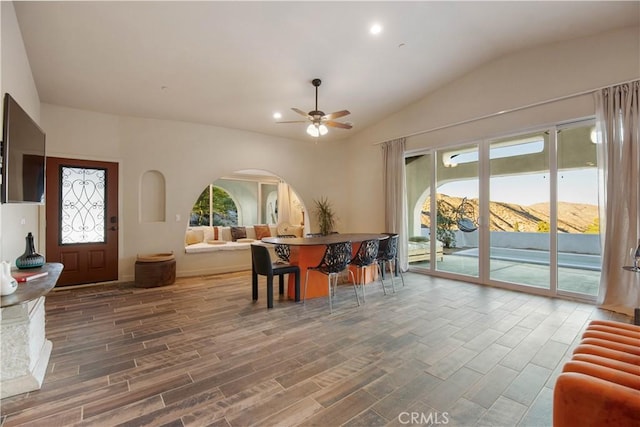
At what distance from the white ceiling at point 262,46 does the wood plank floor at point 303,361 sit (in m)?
3.19

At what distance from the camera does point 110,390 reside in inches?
81.2

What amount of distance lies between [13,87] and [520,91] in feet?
20.9

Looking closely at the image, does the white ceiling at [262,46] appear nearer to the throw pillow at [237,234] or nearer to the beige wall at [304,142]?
the beige wall at [304,142]

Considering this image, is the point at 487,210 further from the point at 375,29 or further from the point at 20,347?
the point at 20,347

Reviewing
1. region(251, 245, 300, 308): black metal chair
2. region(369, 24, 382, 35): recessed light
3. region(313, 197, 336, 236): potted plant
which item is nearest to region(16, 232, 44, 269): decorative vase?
region(251, 245, 300, 308): black metal chair

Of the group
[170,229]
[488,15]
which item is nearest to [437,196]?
[488,15]

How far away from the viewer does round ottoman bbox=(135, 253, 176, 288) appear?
4828 mm

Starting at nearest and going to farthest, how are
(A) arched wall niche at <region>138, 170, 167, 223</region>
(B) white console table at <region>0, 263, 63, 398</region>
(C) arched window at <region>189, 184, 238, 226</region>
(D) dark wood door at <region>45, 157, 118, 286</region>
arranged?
(B) white console table at <region>0, 263, 63, 398</region> → (D) dark wood door at <region>45, 157, 118, 286</region> → (A) arched wall niche at <region>138, 170, 167, 223</region> → (C) arched window at <region>189, 184, 238, 226</region>

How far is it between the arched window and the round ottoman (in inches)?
135

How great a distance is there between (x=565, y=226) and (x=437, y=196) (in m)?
2.02

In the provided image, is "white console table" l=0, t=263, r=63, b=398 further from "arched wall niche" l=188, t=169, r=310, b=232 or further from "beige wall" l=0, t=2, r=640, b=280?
"arched wall niche" l=188, t=169, r=310, b=232

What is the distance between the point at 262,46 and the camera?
368 cm

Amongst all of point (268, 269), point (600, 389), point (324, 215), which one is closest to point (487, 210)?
point (324, 215)

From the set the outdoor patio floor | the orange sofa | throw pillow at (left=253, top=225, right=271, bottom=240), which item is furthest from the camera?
throw pillow at (left=253, top=225, right=271, bottom=240)
